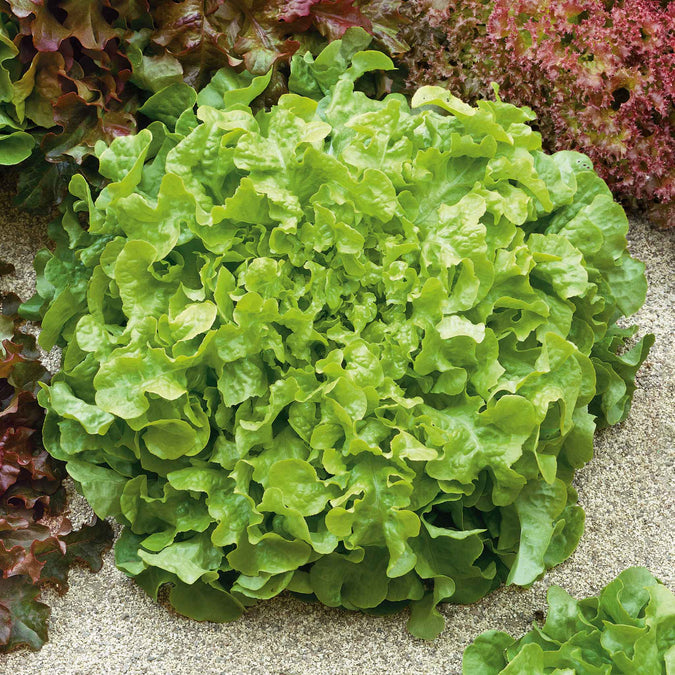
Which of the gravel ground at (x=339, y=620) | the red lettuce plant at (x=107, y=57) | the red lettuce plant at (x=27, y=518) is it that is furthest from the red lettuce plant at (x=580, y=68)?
the red lettuce plant at (x=27, y=518)

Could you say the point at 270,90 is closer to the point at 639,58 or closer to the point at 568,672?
the point at 639,58

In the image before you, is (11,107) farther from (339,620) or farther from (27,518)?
(339,620)

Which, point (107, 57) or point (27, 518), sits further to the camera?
point (107, 57)

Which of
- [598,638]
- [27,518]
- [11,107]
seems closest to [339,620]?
[598,638]

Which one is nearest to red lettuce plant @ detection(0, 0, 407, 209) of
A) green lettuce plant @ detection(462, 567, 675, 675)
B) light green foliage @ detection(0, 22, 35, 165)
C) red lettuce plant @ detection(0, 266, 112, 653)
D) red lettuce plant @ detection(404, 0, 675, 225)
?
light green foliage @ detection(0, 22, 35, 165)

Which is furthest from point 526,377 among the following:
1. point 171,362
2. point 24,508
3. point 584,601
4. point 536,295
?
point 24,508

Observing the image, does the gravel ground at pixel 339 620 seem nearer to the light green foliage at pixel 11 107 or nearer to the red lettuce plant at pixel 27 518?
the red lettuce plant at pixel 27 518

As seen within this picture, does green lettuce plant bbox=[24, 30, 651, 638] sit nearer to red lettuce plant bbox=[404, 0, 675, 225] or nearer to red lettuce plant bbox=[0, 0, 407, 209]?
red lettuce plant bbox=[0, 0, 407, 209]
